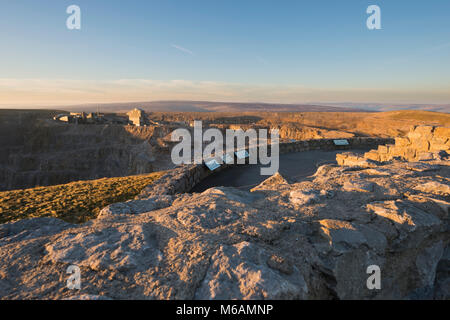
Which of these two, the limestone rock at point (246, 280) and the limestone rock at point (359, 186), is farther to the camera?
the limestone rock at point (359, 186)

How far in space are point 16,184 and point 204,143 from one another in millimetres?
28529

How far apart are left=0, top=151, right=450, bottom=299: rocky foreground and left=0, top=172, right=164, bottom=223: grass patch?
3.25 metres

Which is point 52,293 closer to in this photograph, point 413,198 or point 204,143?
point 413,198

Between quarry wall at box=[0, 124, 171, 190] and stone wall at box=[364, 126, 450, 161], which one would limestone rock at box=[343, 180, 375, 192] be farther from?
quarry wall at box=[0, 124, 171, 190]

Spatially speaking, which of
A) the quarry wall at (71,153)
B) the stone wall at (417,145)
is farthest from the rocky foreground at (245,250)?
the quarry wall at (71,153)

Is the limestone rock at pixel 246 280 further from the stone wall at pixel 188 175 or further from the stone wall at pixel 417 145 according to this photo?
the stone wall at pixel 417 145

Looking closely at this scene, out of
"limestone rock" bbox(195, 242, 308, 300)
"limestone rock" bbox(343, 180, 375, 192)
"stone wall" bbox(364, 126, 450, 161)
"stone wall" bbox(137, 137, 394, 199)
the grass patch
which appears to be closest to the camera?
"limestone rock" bbox(195, 242, 308, 300)

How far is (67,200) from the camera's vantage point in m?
7.20

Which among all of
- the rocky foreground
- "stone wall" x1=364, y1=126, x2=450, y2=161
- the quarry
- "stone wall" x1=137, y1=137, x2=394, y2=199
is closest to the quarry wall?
"stone wall" x1=137, y1=137, x2=394, y2=199

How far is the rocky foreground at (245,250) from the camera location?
196cm

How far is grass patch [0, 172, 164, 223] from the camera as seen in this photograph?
619cm

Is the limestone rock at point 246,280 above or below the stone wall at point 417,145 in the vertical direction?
below

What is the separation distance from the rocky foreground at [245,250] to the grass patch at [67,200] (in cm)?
325

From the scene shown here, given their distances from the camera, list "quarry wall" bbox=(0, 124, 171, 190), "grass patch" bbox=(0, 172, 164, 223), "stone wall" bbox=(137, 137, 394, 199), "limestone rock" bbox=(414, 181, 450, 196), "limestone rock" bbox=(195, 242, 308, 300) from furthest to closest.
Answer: "quarry wall" bbox=(0, 124, 171, 190)
"stone wall" bbox=(137, 137, 394, 199)
"grass patch" bbox=(0, 172, 164, 223)
"limestone rock" bbox=(414, 181, 450, 196)
"limestone rock" bbox=(195, 242, 308, 300)
